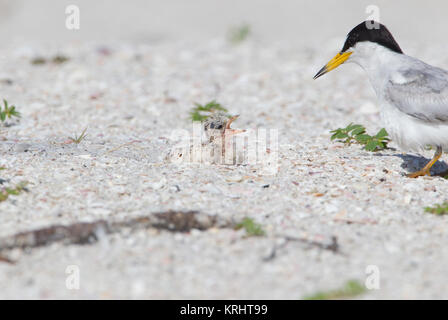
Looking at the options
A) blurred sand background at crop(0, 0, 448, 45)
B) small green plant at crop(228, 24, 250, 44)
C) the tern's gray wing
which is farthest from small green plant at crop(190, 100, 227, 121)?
blurred sand background at crop(0, 0, 448, 45)

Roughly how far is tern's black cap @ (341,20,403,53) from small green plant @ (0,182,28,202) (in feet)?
9.24

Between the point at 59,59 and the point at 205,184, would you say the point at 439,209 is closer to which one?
the point at 205,184

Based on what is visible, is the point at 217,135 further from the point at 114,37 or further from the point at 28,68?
the point at 114,37

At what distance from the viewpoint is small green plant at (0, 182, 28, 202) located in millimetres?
3599

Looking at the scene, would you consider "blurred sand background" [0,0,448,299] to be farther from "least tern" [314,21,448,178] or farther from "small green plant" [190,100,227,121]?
"least tern" [314,21,448,178]

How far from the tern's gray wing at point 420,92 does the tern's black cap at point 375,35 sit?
10.2 inches

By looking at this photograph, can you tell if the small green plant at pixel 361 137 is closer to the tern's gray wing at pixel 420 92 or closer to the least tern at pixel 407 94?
the least tern at pixel 407 94

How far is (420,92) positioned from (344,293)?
2.13 meters

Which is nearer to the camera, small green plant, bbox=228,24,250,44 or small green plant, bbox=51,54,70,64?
small green plant, bbox=51,54,70,64

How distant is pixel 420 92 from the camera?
4348mm

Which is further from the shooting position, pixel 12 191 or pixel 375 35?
pixel 375 35

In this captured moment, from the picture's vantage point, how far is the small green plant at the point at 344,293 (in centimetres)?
276

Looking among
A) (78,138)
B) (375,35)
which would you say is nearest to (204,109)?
(78,138)

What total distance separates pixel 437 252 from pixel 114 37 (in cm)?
985
